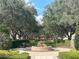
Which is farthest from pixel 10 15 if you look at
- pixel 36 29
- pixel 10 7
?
pixel 36 29

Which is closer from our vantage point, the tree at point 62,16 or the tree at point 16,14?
the tree at point 62,16

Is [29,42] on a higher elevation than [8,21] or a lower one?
lower

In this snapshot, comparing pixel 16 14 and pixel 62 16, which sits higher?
pixel 16 14

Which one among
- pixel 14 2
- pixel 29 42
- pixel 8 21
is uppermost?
pixel 14 2

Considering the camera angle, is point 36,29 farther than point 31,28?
Yes

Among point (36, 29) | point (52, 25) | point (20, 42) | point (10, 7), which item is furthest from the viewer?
point (36, 29)

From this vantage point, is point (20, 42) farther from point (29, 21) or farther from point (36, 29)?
point (36, 29)

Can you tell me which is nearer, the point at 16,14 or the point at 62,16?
the point at 16,14

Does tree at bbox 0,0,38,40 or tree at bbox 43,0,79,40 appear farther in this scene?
tree at bbox 0,0,38,40

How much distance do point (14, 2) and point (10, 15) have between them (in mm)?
2290

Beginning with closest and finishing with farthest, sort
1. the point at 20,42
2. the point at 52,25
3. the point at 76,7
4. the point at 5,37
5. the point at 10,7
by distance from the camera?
1. the point at 5,37
2. the point at 76,7
3. the point at 10,7
4. the point at 20,42
5. the point at 52,25

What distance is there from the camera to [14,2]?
1806 inches

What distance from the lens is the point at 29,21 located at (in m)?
52.0

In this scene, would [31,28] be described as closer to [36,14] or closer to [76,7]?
[36,14]
